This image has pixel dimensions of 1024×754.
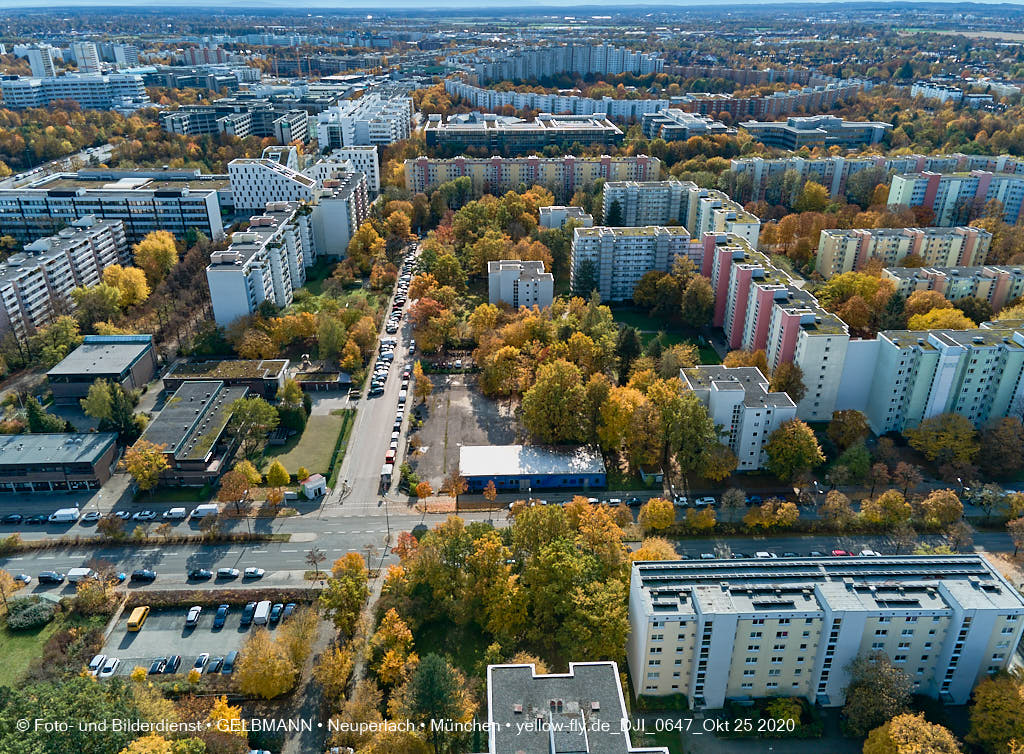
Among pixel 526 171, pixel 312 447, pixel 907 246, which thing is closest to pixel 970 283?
pixel 907 246

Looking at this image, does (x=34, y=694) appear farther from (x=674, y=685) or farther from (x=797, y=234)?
(x=797, y=234)

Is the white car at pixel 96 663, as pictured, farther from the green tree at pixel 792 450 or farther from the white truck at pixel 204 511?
the green tree at pixel 792 450

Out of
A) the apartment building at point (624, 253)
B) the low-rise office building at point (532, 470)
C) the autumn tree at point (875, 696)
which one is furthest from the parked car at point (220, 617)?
the apartment building at point (624, 253)

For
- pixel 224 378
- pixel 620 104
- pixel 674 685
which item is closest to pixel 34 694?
pixel 674 685

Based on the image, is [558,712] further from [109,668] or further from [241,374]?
[241,374]

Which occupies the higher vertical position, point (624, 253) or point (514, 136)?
point (514, 136)

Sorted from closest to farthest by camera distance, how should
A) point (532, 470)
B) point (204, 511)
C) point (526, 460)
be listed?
1. point (204, 511)
2. point (532, 470)
3. point (526, 460)

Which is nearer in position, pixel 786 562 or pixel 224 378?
pixel 786 562
